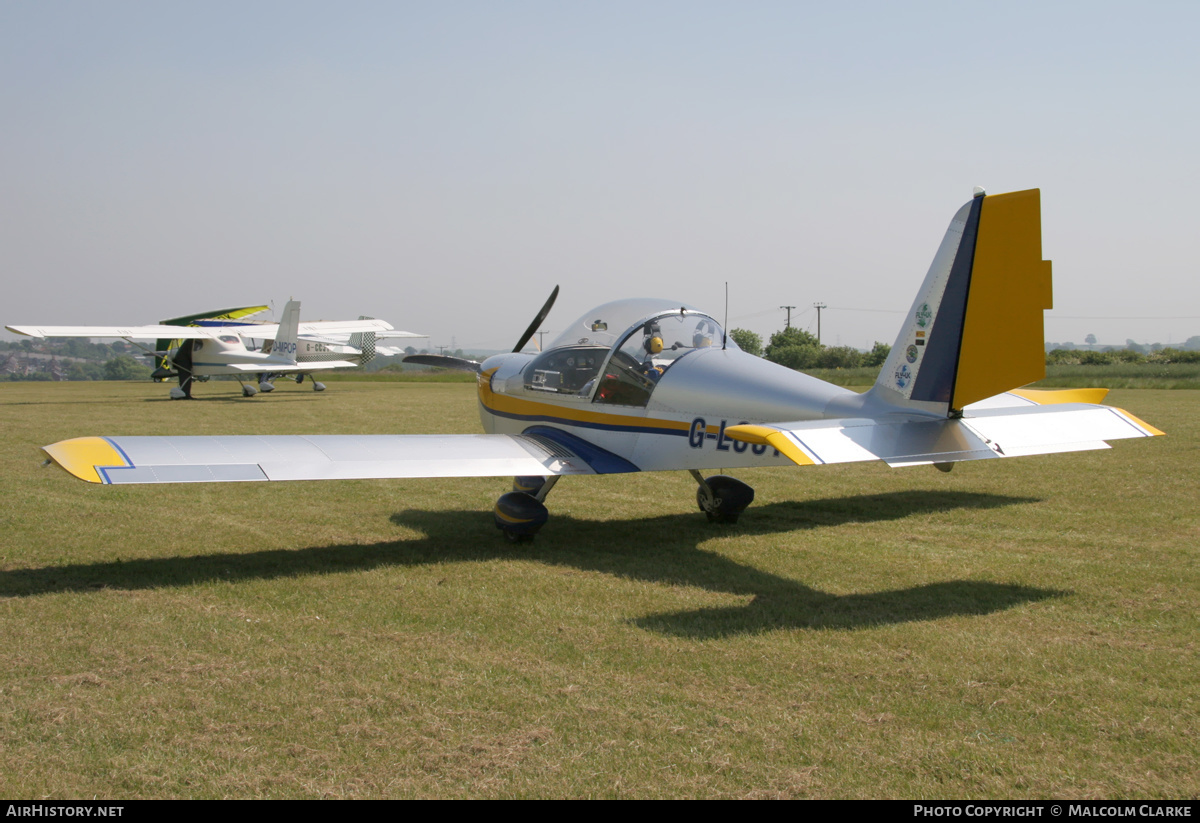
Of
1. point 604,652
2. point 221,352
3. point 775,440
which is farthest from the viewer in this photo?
point 221,352

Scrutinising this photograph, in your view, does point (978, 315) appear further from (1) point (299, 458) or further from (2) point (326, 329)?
(2) point (326, 329)

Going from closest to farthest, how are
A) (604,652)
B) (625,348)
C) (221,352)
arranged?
(604,652) < (625,348) < (221,352)

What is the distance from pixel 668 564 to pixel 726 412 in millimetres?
1231

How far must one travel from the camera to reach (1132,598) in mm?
5254

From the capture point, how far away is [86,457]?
5375 millimetres

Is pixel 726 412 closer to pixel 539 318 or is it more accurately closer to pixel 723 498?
pixel 723 498

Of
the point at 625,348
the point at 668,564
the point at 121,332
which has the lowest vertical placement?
the point at 668,564

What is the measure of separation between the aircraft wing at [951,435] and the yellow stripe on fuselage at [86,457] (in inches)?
150

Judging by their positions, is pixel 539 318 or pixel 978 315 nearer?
pixel 978 315

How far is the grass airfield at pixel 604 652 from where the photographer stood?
3.16 meters

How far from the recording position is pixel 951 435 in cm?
553

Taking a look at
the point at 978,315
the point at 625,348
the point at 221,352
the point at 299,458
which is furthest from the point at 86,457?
the point at 221,352

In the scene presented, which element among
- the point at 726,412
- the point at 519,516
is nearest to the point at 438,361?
the point at 519,516

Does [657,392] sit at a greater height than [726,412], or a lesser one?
greater
